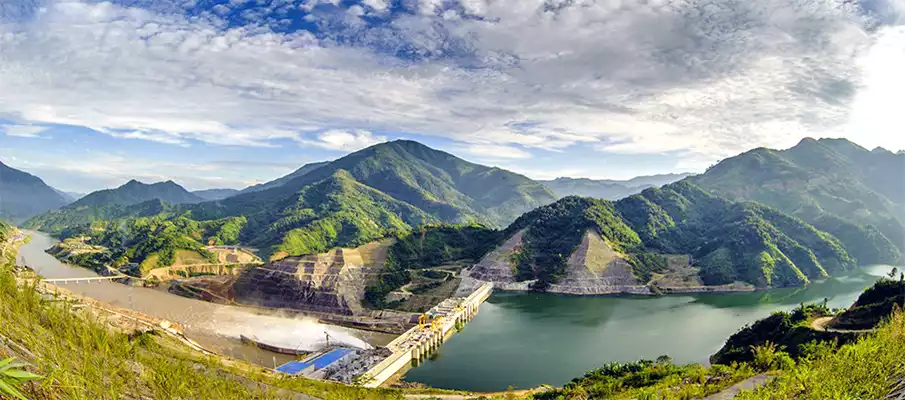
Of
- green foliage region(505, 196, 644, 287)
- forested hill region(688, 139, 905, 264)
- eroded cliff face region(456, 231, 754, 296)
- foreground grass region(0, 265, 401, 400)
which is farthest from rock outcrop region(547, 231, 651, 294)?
foreground grass region(0, 265, 401, 400)

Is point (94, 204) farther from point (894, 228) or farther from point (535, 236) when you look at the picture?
point (894, 228)

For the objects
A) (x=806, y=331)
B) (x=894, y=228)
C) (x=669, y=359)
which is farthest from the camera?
(x=894, y=228)

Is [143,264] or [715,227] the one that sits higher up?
[715,227]

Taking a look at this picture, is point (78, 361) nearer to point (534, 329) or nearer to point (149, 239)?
point (534, 329)

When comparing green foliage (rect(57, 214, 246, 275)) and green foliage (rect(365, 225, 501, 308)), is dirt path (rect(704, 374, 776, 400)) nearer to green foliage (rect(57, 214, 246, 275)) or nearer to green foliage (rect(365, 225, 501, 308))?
green foliage (rect(365, 225, 501, 308))

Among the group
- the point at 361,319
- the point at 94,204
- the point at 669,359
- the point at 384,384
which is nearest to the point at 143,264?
the point at 361,319

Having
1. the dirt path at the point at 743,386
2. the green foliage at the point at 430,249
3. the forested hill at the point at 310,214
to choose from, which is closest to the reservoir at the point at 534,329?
the green foliage at the point at 430,249

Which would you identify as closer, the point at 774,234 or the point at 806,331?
the point at 806,331
